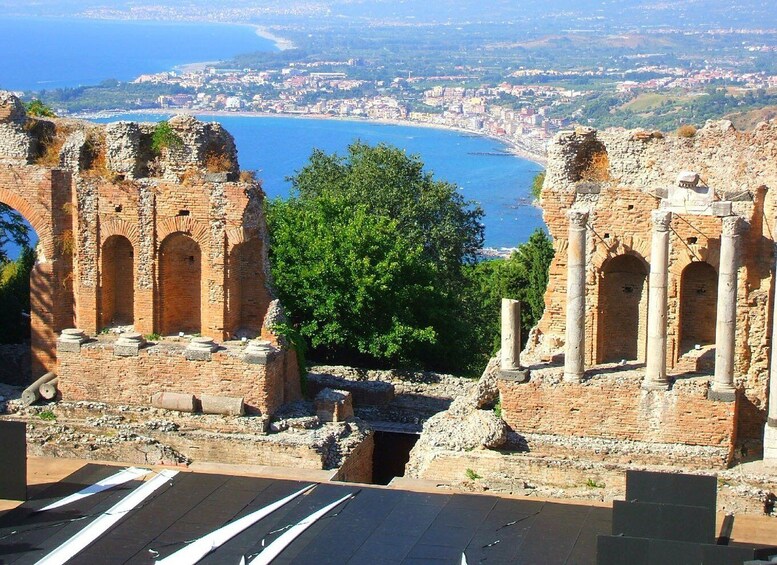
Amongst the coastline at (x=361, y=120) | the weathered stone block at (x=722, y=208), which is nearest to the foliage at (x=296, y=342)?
the weathered stone block at (x=722, y=208)

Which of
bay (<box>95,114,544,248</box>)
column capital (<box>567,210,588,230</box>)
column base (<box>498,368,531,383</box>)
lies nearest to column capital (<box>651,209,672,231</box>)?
column capital (<box>567,210,588,230</box>)

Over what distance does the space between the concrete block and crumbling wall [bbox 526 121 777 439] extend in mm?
6669

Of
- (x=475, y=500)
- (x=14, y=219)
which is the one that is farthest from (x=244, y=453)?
(x=14, y=219)

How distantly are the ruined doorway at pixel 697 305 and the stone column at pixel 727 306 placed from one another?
192 cm

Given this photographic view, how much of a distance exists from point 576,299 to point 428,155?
107418mm

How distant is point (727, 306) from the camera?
24734 millimetres

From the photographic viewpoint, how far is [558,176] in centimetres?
2709

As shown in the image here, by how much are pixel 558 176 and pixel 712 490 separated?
765 cm

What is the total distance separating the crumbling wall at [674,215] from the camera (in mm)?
25500

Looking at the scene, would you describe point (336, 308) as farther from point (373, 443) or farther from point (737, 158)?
point (737, 158)

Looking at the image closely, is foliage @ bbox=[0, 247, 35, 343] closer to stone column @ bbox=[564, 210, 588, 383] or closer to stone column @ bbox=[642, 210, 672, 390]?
stone column @ bbox=[564, 210, 588, 383]

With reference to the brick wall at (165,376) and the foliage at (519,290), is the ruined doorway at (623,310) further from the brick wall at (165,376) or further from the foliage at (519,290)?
the foliage at (519,290)

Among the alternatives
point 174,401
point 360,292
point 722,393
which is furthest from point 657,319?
point 174,401

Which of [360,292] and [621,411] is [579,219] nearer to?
[621,411]
